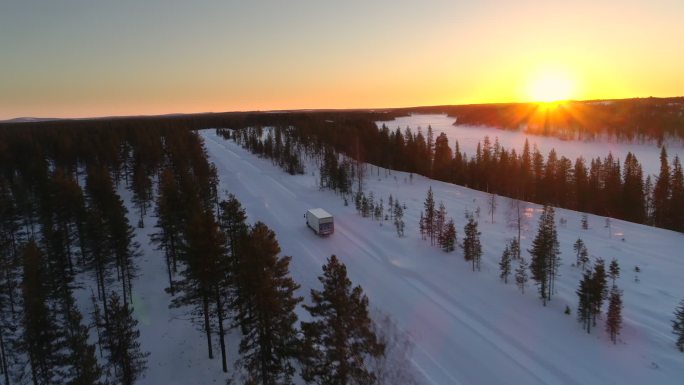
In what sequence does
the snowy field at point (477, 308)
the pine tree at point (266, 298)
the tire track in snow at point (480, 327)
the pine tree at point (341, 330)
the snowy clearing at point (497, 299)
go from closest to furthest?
the pine tree at point (341, 330) → the pine tree at point (266, 298) → the tire track in snow at point (480, 327) → the snowy clearing at point (497, 299) → the snowy field at point (477, 308)

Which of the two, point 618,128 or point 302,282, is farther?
point 618,128

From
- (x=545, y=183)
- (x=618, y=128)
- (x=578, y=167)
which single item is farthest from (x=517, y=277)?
(x=618, y=128)

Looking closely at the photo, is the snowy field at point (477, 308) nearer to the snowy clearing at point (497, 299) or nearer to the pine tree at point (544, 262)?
the snowy clearing at point (497, 299)

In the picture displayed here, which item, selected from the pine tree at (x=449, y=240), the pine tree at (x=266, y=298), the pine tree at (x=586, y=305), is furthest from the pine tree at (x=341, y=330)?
the pine tree at (x=449, y=240)

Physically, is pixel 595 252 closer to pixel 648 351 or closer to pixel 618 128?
pixel 648 351

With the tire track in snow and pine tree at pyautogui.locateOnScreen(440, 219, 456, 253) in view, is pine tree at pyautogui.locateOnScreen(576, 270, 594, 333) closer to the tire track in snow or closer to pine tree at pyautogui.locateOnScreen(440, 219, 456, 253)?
the tire track in snow

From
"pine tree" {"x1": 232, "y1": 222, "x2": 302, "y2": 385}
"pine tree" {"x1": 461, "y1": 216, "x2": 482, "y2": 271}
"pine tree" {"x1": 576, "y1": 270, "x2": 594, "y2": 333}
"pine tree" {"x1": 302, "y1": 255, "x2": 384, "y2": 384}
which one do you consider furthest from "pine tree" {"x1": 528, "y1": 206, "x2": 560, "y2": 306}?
"pine tree" {"x1": 232, "y1": 222, "x2": 302, "y2": 385}

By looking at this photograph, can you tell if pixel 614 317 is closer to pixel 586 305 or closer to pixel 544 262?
pixel 586 305

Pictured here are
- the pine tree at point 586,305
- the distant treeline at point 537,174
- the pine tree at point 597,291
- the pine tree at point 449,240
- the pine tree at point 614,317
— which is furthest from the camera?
the distant treeline at point 537,174
